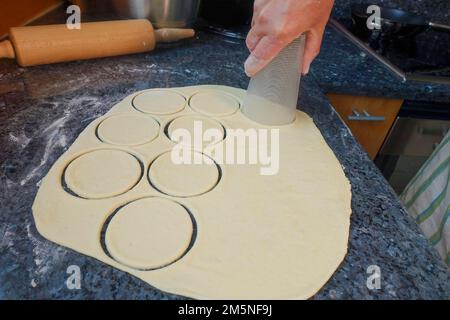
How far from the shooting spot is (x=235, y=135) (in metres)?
0.75

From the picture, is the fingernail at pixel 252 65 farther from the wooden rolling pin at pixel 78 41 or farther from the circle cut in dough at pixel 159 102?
the wooden rolling pin at pixel 78 41

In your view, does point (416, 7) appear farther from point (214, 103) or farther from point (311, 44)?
point (214, 103)

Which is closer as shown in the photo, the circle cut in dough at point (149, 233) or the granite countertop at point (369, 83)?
the circle cut in dough at point (149, 233)

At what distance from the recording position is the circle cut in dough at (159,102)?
0.79 m

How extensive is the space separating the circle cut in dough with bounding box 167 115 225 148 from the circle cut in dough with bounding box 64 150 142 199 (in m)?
0.12

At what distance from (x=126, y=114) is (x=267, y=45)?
0.36 metres

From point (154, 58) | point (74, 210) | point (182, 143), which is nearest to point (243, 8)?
point (154, 58)

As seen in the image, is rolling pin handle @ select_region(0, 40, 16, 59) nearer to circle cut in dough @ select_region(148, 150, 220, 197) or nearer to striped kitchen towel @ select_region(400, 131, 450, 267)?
circle cut in dough @ select_region(148, 150, 220, 197)

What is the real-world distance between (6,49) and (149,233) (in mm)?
681

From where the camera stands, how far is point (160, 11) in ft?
3.45

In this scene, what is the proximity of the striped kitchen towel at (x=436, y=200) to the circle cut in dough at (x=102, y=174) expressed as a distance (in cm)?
85

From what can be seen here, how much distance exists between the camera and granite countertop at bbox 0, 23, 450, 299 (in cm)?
46

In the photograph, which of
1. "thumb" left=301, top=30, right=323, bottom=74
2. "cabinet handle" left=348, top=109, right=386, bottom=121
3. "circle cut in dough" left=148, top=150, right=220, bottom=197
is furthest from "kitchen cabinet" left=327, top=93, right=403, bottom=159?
"circle cut in dough" left=148, top=150, right=220, bottom=197

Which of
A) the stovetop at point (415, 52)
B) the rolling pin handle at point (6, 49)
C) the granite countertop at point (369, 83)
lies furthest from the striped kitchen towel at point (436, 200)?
the rolling pin handle at point (6, 49)
